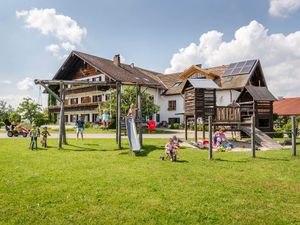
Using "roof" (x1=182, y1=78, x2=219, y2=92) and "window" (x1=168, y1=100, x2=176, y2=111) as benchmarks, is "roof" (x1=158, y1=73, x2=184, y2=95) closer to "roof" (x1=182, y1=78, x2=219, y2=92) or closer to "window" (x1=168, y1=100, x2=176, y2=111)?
"window" (x1=168, y1=100, x2=176, y2=111)

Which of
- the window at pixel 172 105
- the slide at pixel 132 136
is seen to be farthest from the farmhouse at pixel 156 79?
the slide at pixel 132 136

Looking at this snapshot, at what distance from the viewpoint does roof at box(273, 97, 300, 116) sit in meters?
43.6

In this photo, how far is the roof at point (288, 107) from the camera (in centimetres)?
4362

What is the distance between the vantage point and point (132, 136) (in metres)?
14.8

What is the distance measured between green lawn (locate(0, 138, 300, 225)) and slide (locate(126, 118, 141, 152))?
2646 mm

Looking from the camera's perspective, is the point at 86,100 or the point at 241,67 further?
the point at 86,100

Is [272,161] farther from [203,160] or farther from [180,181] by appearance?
[180,181]

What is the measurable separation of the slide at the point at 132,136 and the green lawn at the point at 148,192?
2.65m

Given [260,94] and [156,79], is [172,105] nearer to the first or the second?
[156,79]

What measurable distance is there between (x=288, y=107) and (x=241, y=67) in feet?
44.4

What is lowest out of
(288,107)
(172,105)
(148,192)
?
(148,192)

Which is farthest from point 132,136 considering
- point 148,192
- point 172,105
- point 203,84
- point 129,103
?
point 172,105

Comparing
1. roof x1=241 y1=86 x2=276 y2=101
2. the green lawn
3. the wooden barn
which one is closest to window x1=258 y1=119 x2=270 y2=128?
the wooden barn

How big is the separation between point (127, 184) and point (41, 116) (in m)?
44.0
